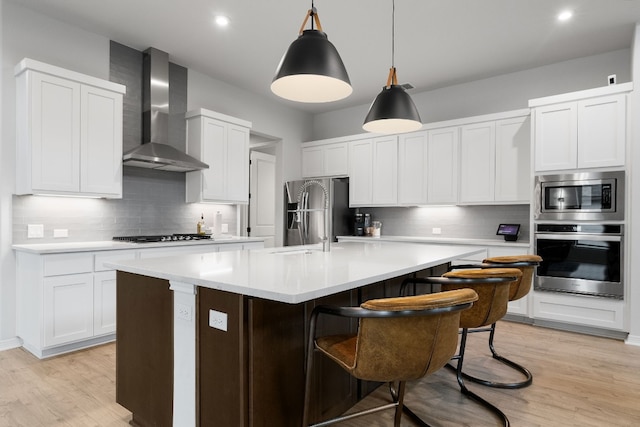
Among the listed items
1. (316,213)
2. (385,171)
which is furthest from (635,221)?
(316,213)

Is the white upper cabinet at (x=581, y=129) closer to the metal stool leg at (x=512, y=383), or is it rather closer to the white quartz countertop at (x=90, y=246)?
the metal stool leg at (x=512, y=383)

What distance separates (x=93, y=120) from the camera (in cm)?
355

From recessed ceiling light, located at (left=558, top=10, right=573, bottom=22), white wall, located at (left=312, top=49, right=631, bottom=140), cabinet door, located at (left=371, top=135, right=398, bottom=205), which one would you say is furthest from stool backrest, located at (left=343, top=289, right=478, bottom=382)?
white wall, located at (left=312, top=49, right=631, bottom=140)

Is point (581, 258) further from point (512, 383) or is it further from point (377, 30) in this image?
point (377, 30)

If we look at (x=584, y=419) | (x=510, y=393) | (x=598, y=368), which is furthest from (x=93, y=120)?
(x=598, y=368)

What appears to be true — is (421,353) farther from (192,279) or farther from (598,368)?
(598,368)

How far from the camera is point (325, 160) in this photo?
621 centimetres

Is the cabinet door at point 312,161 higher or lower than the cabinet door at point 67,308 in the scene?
higher

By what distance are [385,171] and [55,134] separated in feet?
13.1

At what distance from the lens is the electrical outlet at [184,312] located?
1714 millimetres

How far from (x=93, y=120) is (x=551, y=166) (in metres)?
4.71

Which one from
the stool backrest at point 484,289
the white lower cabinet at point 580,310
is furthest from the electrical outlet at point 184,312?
the white lower cabinet at point 580,310

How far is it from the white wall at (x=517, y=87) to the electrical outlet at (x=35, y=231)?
4.59m

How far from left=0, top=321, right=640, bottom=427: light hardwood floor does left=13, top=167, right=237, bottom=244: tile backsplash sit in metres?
1.16
